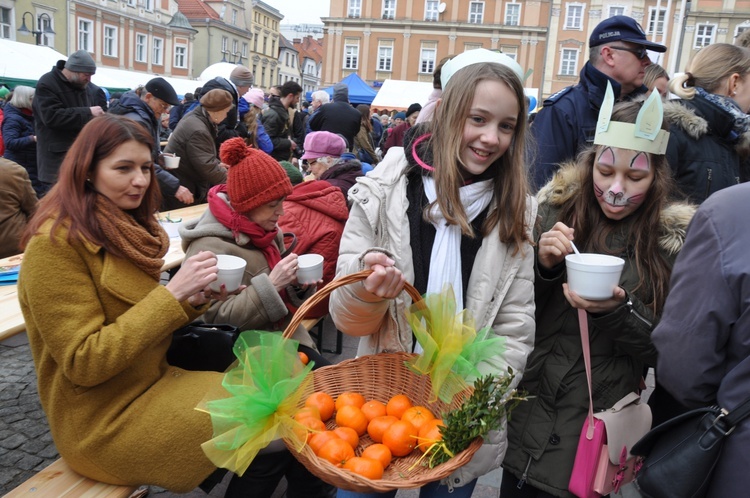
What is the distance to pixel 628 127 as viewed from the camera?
2047 millimetres

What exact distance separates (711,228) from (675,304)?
0.74ft

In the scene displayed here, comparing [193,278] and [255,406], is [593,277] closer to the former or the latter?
[255,406]

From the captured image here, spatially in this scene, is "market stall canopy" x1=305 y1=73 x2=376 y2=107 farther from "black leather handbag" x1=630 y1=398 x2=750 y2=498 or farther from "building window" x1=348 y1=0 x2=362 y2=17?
"building window" x1=348 y1=0 x2=362 y2=17

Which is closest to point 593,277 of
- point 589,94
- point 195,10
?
point 589,94

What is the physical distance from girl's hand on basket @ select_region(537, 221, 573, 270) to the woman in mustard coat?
1164mm

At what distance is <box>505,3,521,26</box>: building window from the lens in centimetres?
4778

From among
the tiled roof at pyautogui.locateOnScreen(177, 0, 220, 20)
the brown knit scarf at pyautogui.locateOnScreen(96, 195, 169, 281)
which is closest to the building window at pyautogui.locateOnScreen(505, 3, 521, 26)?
the tiled roof at pyautogui.locateOnScreen(177, 0, 220, 20)

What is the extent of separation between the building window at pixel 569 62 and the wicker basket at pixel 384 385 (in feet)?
153

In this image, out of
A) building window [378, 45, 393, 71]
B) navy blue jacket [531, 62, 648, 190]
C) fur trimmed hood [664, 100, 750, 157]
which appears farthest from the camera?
building window [378, 45, 393, 71]

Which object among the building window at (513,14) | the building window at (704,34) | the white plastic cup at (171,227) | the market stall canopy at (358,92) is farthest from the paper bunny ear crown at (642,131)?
the building window at (513,14)

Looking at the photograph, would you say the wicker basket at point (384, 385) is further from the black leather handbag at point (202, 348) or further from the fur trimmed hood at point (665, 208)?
the fur trimmed hood at point (665, 208)

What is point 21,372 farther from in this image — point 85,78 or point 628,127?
point 628,127

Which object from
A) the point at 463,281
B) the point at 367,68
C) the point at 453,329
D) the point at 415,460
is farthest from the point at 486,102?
the point at 367,68

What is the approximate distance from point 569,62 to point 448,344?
1865 inches
